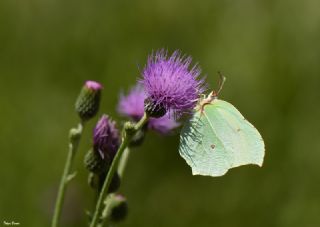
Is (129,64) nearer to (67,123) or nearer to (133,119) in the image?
(67,123)

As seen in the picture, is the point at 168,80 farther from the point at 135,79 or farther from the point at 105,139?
the point at 135,79

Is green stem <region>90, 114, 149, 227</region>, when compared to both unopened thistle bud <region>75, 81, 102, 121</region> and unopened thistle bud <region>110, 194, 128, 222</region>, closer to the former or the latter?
unopened thistle bud <region>110, 194, 128, 222</region>

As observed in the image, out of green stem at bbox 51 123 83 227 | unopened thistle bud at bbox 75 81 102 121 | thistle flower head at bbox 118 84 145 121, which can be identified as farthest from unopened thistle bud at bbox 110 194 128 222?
thistle flower head at bbox 118 84 145 121

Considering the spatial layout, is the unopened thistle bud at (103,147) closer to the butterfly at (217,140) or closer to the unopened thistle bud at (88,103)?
the unopened thistle bud at (88,103)

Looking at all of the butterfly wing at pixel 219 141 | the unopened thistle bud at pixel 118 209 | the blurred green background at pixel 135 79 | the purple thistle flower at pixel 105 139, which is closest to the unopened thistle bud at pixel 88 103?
the purple thistle flower at pixel 105 139

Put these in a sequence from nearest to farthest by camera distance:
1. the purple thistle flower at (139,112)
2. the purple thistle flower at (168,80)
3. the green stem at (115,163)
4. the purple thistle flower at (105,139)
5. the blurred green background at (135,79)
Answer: the green stem at (115,163)
the purple thistle flower at (168,80)
the purple thistle flower at (105,139)
the purple thistle flower at (139,112)
the blurred green background at (135,79)

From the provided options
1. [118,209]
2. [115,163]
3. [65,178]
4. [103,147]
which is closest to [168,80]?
[115,163]
